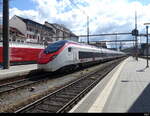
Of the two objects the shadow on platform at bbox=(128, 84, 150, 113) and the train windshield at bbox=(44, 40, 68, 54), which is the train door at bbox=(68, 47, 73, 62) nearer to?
the train windshield at bbox=(44, 40, 68, 54)

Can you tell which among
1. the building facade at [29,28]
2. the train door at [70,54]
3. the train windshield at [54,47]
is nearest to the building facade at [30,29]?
the building facade at [29,28]

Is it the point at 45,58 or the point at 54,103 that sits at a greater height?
the point at 45,58

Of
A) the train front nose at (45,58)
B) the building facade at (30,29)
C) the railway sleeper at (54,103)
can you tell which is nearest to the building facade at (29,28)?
the building facade at (30,29)

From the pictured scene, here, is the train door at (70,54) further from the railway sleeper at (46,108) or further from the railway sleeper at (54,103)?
the railway sleeper at (46,108)

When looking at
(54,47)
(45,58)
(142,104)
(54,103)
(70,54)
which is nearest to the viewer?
(142,104)

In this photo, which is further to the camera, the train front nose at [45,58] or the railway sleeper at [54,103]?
the train front nose at [45,58]

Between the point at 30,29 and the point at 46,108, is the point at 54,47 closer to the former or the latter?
the point at 46,108

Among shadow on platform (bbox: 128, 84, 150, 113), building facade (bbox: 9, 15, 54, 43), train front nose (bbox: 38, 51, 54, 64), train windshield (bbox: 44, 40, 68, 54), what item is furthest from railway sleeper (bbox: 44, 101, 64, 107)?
building facade (bbox: 9, 15, 54, 43)

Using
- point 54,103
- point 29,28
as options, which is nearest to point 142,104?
point 54,103

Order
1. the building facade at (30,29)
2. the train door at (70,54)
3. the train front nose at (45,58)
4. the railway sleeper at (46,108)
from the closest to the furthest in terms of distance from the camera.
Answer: the railway sleeper at (46,108) → the train front nose at (45,58) → the train door at (70,54) → the building facade at (30,29)

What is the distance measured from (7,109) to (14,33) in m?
47.1

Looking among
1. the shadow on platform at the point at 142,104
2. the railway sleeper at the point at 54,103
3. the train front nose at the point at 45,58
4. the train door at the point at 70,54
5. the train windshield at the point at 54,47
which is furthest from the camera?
the train door at the point at 70,54

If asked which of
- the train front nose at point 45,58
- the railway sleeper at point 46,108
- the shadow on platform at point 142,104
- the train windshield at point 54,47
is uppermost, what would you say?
the train windshield at point 54,47

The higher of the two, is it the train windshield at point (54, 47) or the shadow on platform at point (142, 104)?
the train windshield at point (54, 47)
